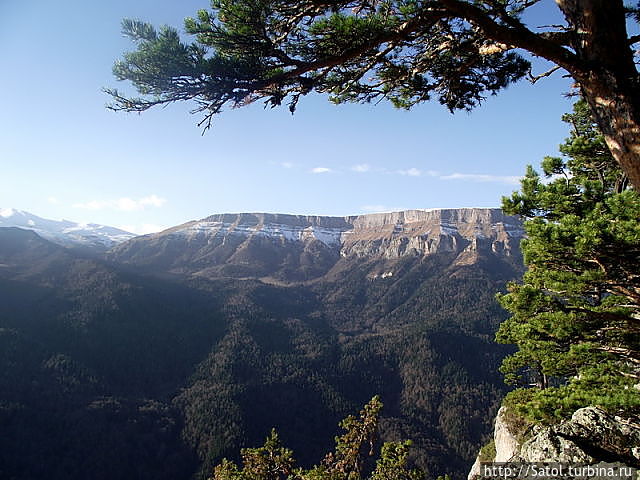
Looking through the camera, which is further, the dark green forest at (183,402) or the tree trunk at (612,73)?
the dark green forest at (183,402)

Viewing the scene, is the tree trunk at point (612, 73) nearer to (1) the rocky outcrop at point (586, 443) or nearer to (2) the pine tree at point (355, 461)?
(1) the rocky outcrop at point (586, 443)

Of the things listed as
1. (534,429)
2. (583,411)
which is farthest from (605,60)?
(534,429)

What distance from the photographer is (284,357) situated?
196375 millimetres

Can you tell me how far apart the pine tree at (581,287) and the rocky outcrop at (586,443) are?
2.42 meters

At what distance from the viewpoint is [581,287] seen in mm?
8625

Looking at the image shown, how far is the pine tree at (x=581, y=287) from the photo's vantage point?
7.59 metres

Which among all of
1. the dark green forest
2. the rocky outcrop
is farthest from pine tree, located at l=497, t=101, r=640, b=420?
the dark green forest

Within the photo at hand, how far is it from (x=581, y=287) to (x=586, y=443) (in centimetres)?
442

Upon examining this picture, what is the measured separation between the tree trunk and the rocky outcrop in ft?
13.1

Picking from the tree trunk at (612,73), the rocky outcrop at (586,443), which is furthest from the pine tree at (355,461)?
the tree trunk at (612,73)

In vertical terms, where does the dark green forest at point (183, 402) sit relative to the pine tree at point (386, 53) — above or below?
below

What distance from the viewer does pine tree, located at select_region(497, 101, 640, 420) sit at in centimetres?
759

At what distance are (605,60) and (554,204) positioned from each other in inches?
191

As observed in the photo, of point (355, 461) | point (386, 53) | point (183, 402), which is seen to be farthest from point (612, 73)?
point (183, 402)
